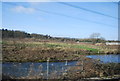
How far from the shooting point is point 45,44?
36281 millimetres

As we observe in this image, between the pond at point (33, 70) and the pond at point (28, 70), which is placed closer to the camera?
the pond at point (33, 70)

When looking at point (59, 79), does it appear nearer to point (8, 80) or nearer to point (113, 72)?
point (8, 80)

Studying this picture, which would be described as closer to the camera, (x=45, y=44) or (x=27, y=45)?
(x=27, y=45)

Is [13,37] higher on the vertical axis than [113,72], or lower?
higher

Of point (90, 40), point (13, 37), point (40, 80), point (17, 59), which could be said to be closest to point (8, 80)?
point (40, 80)

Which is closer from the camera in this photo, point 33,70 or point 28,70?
point 33,70

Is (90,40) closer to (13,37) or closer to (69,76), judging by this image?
(13,37)

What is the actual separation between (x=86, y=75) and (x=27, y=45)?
871 inches

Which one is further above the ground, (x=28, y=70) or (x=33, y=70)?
(x=33, y=70)

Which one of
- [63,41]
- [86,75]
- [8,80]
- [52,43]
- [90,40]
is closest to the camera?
[8,80]

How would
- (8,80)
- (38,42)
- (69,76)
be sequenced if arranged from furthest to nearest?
(38,42), (69,76), (8,80)

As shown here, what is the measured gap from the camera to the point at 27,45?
103ft

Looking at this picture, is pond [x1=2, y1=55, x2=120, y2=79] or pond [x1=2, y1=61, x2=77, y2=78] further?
pond [x1=2, y1=61, x2=77, y2=78]

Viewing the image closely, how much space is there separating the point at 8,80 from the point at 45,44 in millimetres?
28279
